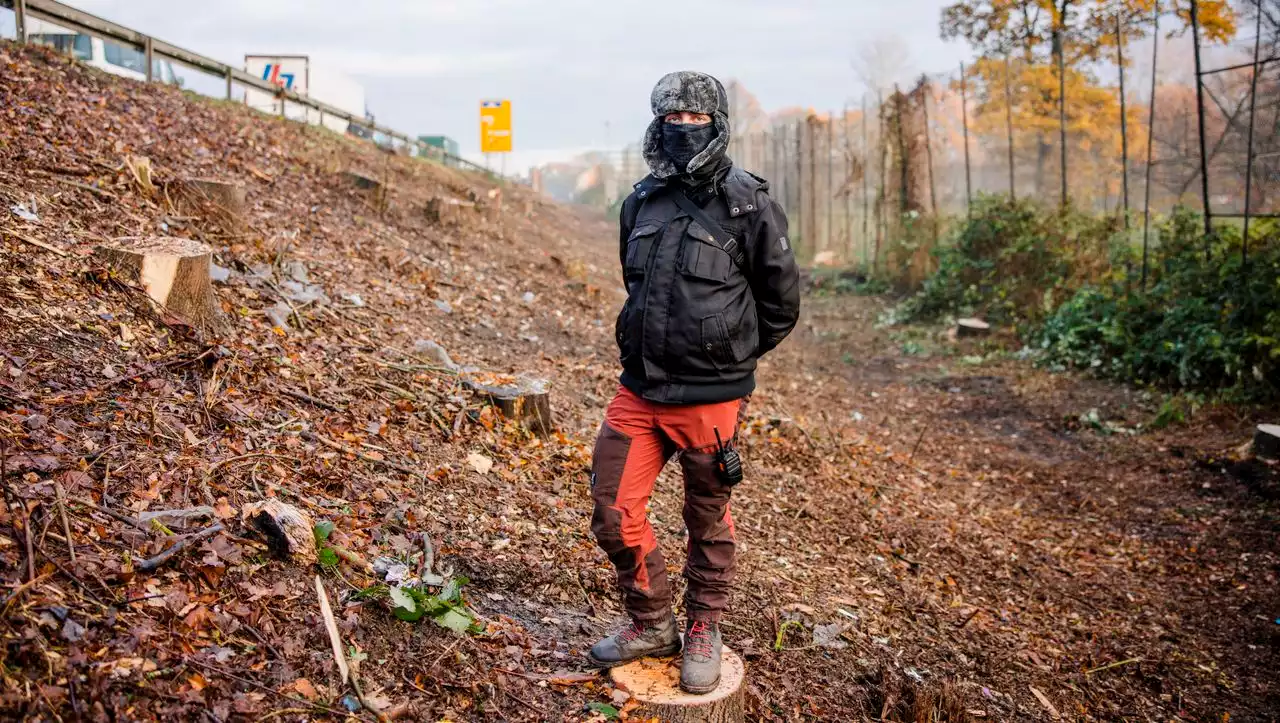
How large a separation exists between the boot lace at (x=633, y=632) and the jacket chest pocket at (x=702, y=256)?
1.41 metres

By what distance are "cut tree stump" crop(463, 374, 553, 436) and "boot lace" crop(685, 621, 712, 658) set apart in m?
2.92

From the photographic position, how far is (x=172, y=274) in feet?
18.3

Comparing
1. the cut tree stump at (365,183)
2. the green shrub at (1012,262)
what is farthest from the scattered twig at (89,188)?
the green shrub at (1012,262)

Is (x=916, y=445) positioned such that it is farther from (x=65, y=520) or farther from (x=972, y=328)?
(x=65, y=520)

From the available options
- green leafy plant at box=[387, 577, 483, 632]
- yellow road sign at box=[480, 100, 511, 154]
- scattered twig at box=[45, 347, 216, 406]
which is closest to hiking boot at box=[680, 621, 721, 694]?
green leafy plant at box=[387, 577, 483, 632]

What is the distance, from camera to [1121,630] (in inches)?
213

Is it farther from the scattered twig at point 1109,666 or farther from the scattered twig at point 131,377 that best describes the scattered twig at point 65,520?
the scattered twig at point 1109,666

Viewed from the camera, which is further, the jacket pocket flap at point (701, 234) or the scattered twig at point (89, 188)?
the scattered twig at point (89, 188)

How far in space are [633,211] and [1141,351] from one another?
883cm

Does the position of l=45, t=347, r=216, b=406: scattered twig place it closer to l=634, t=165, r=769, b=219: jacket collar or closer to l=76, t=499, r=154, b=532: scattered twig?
l=76, t=499, r=154, b=532: scattered twig

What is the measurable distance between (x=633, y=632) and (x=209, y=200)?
5.93 m

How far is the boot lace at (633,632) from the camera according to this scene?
12.0ft

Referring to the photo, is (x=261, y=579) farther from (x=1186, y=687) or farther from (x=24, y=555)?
(x=1186, y=687)

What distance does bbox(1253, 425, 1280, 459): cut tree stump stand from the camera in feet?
24.8
